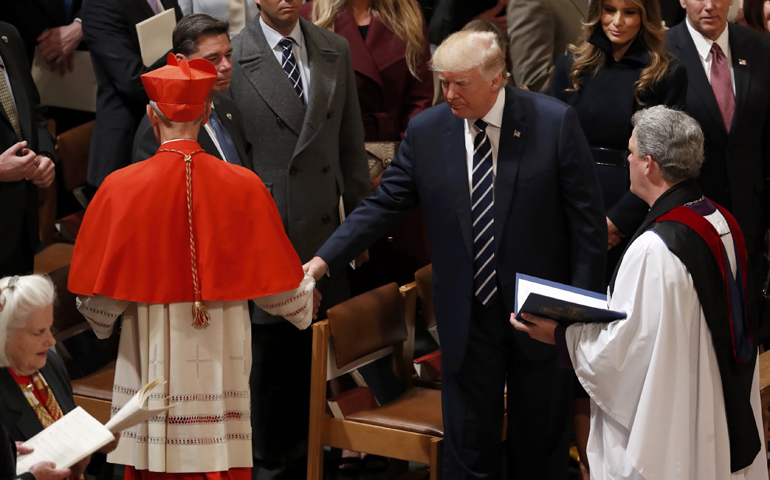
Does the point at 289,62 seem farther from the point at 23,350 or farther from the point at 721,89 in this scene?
the point at 721,89

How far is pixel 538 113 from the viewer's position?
12.1ft

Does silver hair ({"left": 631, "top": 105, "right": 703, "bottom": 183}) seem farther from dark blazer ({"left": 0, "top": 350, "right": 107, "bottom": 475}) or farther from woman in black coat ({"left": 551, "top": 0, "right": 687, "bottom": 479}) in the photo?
dark blazer ({"left": 0, "top": 350, "right": 107, "bottom": 475})

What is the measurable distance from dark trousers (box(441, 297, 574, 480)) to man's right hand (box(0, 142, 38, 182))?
6.53 feet

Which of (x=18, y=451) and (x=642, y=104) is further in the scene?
(x=642, y=104)

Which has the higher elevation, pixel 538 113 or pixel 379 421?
pixel 538 113

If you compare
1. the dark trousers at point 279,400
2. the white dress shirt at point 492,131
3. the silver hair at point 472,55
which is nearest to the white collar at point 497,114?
the white dress shirt at point 492,131

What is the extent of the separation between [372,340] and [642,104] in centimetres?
173

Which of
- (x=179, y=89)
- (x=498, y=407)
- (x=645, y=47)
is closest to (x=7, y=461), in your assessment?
(x=179, y=89)

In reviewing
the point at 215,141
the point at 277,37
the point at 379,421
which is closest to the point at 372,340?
the point at 379,421

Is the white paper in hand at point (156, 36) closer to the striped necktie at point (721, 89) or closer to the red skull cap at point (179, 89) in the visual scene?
the red skull cap at point (179, 89)

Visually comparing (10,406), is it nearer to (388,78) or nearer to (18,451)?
(18,451)

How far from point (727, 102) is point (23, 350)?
3.92 meters

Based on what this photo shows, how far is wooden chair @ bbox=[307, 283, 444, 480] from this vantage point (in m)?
3.97

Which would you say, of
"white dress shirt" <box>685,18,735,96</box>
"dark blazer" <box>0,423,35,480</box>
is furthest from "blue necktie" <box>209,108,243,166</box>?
"white dress shirt" <box>685,18,735,96</box>
